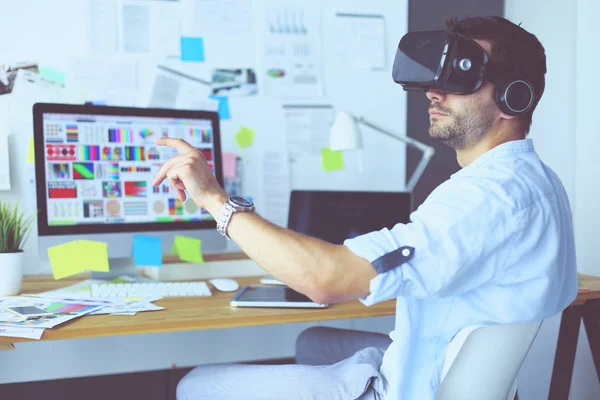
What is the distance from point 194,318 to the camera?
57.8 inches

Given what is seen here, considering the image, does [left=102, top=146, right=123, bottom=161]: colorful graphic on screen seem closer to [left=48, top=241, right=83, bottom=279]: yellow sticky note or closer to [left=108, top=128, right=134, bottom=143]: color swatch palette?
[left=108, top=128, right=134, bottom=143]: color swatch palette

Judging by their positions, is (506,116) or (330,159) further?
(330,159)

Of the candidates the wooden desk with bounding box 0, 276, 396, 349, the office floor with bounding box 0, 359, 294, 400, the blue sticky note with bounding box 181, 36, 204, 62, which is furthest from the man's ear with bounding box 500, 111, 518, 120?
the office floor with bounding box 0, 359, 294, 400

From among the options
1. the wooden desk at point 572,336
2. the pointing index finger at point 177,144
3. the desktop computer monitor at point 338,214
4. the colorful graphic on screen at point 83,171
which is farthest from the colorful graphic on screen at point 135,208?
the wooden desk at point 572,336

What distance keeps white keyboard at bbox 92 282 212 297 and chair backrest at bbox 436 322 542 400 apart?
2.77 feet

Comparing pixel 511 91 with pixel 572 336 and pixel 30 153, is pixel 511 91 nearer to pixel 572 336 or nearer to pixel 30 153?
pixel 572 336

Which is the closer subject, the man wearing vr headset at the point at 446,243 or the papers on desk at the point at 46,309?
the man wearing vr headset at the point at 446,243

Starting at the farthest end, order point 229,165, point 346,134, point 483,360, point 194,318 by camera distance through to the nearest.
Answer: point 229,165 → point 346,134 → point 194,318 → point 483,360

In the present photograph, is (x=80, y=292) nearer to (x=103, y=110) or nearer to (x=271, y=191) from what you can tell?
(x=103, y=110)

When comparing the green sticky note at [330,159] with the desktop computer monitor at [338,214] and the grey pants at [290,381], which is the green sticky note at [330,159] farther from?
the grey pants at [290,381]

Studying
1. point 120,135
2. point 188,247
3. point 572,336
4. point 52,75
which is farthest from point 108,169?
point 572,336

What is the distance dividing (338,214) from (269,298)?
51 centimetres

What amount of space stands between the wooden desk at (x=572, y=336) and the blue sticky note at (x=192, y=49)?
1488 millimetres

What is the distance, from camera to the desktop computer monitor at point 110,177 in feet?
5.92
